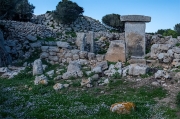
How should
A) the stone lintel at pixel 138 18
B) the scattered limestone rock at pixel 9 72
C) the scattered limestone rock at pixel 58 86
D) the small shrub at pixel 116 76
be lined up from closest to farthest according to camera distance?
the scattered limestone rock at pixel 58 86 < the small shrub at pixel 116 76 < the scattered limestone rock at pixel 9 72 < the stone lintel at pixel 138 18

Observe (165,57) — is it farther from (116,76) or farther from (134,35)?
(116,76)

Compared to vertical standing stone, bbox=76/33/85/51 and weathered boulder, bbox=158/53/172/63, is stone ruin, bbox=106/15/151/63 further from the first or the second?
vertical standing stone, bbox=76/33/85/51

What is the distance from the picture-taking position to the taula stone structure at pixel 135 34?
17078mm

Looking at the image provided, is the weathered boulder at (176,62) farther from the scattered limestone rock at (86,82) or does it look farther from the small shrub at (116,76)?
the scattered limestone rock at (86,82)

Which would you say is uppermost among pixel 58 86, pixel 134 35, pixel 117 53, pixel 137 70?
pixel 134 35

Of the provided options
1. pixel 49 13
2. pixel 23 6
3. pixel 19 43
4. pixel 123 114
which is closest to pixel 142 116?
pixel 123 114

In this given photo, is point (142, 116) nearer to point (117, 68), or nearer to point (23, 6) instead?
point (117, 68)

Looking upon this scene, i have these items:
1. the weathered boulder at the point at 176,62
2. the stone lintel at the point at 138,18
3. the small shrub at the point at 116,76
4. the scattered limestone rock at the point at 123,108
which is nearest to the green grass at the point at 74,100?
the scattered limestone rock at the point at 123,108

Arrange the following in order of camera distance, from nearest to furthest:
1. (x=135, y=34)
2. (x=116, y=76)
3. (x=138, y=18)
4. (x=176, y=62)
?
(x=116, y=76)
(x=176, y=62)
(x=138, y=18)
(x=135, y=34)

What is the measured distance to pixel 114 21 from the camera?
1203 inches

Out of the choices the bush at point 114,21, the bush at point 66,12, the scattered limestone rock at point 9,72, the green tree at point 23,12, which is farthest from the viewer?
the bush at point 114,21

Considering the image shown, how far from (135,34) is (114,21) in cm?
1339

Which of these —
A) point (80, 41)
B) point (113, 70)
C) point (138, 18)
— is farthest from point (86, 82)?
point (80, 41)

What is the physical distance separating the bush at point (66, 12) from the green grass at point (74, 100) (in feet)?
46.8
